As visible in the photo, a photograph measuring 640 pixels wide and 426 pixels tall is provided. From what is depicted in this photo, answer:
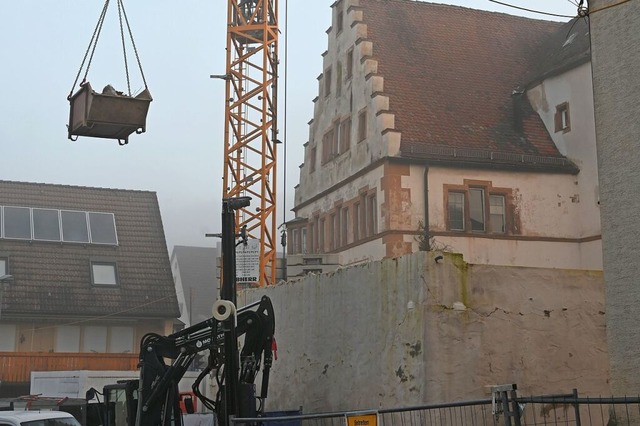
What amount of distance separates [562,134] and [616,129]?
2091 centimetres

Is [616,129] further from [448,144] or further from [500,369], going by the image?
[448,144]

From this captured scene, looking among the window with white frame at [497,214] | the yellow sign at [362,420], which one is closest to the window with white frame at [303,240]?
the window with white frame at [497,214]

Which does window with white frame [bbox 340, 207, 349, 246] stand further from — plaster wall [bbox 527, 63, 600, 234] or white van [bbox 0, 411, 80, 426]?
white van [bbox 0, 411, 80, 426]

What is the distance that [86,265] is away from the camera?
38094mm

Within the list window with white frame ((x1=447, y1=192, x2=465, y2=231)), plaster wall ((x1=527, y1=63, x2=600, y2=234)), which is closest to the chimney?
plaster wall ((x1=527, y1=63, x2=600, y2=234))

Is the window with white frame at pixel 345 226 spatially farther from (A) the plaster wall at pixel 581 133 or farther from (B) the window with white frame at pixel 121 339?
(B) the window with white frame at pixel 121 339

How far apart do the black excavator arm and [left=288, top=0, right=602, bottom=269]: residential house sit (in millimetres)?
15672

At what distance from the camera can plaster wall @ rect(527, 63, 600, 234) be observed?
3041 cm

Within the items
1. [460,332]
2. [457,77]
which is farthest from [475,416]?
[457,77]

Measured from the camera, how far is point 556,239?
101 ft

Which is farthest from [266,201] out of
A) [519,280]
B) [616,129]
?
[616,129]

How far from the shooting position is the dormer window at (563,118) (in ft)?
104

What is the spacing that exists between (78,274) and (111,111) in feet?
76.7

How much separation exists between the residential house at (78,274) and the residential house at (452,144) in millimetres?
8008
